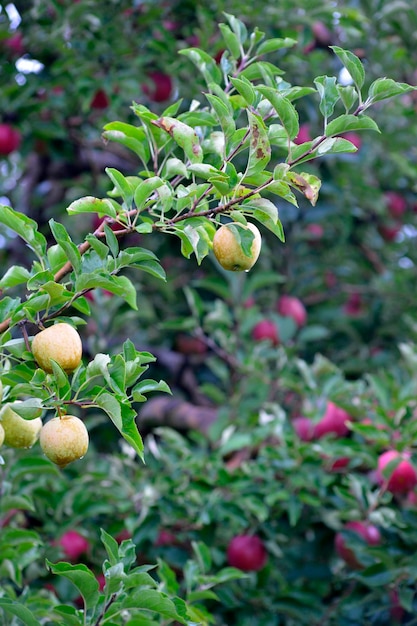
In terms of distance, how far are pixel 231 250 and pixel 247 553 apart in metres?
0.93

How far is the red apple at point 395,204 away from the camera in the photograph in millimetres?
2727

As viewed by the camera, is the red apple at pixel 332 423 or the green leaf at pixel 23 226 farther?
the red apple at pixel 332 423

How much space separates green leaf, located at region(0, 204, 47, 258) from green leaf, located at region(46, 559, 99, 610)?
317 mm

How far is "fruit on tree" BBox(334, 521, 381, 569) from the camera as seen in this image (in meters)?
1.57

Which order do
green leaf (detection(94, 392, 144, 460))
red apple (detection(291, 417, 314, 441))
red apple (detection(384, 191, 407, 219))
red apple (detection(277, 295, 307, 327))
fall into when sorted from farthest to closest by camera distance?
red apple (detection(384, 191, 407, 219)) < red apple (detection(277, 295, 307, 327)) < red apple (detection(291, 417, 314, 441)) < green leaf (detection(94, 392, 144, 460))

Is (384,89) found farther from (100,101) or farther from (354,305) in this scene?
(354,305)

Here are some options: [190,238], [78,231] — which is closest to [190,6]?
[78,231]

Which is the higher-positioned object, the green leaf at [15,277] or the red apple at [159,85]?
the green leaf at [15,277]

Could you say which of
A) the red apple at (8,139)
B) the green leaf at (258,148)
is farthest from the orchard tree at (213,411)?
the red apple at (8,139)

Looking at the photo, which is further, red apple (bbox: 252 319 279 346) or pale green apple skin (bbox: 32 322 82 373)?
red apple (bbox: 252 319 279 346)

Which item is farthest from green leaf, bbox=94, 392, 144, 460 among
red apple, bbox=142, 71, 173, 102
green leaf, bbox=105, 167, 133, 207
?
red apple, bbox=142, 71, 173, 102

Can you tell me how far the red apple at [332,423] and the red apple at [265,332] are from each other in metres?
0.44

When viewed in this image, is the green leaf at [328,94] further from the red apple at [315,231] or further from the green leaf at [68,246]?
the red apple at [315,231]

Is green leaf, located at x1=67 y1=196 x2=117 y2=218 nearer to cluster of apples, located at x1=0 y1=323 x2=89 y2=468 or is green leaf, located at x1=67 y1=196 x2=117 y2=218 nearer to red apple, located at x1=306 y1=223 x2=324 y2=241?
cluster of apples, located at x1=0 y1=323 x2=89 y2=468
